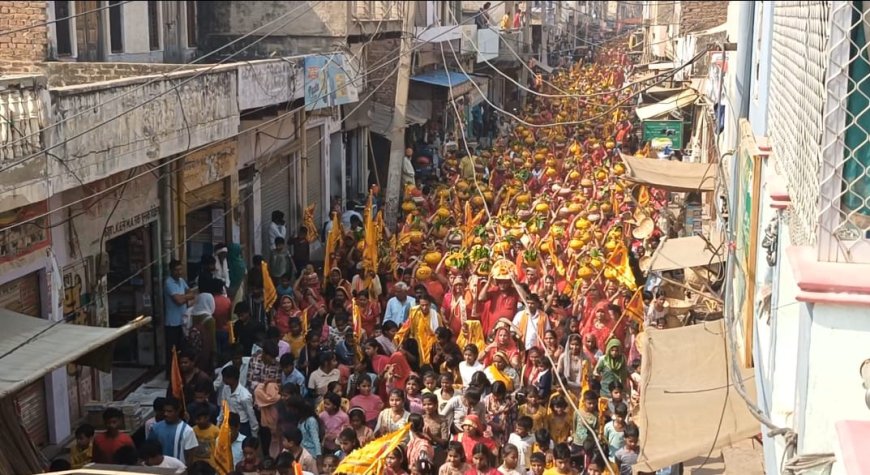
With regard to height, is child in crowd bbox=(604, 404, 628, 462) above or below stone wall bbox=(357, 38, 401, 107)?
below

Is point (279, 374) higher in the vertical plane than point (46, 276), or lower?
lower

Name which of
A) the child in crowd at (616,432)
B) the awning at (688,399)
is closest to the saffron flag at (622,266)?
the awning at (688,399)

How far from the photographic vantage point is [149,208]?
1292 cm

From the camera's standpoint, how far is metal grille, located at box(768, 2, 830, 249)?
437cm

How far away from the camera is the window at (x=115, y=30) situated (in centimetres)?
1702

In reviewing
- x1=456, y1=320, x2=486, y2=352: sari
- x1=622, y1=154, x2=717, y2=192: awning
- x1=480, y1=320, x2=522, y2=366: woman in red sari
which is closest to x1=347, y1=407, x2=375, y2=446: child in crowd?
x1=480, y1=320, x2=522, y2=366: woman in red sari

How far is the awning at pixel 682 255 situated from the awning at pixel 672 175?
1.01 meters

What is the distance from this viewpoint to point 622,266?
1301cm

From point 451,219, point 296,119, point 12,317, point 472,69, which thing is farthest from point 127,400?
point 472,69

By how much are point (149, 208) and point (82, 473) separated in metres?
8.09

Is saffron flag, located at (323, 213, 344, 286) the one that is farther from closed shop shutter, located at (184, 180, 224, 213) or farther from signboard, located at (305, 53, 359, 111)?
signboard, located at (305, 53, 359, 111)

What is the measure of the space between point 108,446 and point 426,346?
12.0ft

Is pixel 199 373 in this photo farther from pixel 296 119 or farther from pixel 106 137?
pixel 296 119

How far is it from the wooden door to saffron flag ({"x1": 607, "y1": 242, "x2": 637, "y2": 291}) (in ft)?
26.1
